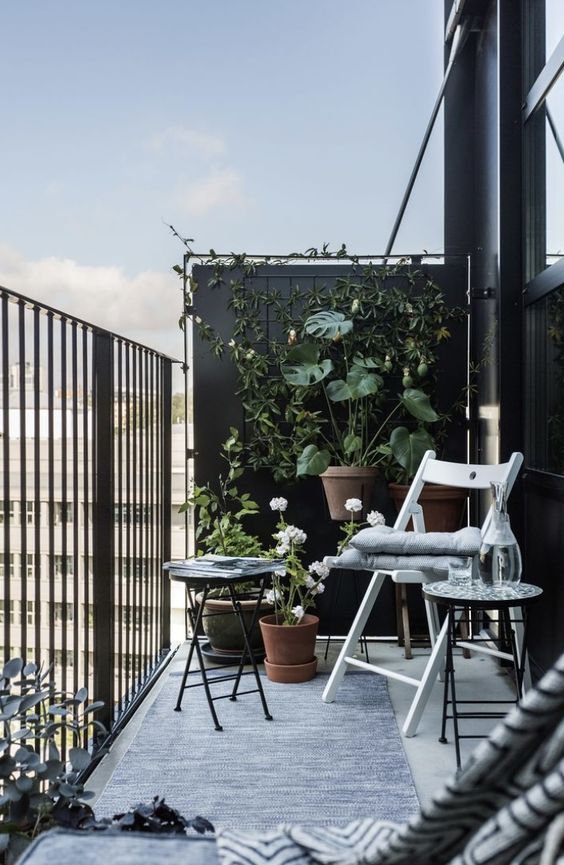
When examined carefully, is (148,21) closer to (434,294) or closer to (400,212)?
(400,212)

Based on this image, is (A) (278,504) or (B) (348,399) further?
(B) (348,399)

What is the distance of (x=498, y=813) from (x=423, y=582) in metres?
2.38

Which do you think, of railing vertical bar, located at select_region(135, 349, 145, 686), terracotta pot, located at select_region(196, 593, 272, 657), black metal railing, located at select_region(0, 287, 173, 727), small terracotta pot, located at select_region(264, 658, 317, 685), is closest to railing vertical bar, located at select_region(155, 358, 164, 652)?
black metal railing, located at select_region(0, 287, 173, 727)

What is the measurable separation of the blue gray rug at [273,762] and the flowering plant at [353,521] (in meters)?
0.75

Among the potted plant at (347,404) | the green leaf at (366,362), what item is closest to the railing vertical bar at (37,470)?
the potted plant at (347,404)

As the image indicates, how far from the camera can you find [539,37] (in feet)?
10.7

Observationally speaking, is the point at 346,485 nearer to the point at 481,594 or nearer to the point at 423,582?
the point at 423,582

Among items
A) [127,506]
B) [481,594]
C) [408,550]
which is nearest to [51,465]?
[127,506]

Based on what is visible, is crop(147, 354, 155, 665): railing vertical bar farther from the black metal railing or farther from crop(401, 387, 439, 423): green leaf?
crop(401, 387, 439, 423): green leaf

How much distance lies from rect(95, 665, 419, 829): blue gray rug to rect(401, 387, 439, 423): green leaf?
130 centimetres

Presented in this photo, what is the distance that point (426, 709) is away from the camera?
3123mm

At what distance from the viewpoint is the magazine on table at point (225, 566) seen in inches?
118

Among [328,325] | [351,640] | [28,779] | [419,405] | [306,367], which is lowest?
[351,640]

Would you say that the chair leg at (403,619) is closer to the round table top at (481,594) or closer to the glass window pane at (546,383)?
the glass window pane at (546,383)
